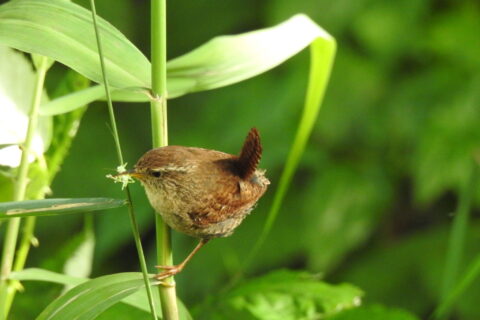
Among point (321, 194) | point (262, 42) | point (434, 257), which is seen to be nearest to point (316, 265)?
point (321, 194)

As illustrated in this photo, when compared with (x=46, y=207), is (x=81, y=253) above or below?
above

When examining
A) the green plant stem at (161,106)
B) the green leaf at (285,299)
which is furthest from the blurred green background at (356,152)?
the green plant stem at (161,106)

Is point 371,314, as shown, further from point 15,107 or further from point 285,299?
point 15,107

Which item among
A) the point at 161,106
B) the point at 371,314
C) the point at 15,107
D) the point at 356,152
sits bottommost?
the point at 371,314

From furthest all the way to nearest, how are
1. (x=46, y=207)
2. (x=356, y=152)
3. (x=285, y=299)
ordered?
(x=356, y=152) < (x=285, y=299) < (x=46, y=207)

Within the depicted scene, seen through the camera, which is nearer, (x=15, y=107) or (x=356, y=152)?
(x=15, y=107)

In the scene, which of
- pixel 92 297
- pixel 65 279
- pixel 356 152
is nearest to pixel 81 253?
pixel 65 279

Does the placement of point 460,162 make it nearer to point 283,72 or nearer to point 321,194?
point 321,194
